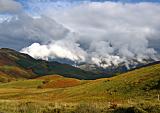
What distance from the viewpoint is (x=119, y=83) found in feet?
306

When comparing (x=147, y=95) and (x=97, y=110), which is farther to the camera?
(x=147, y=95)

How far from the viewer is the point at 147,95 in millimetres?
73250

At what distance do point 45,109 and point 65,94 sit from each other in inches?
2416

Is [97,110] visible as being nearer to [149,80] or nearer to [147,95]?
[147,95]

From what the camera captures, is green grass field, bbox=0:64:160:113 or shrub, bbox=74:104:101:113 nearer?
shrub, bbox=74:104:101:113

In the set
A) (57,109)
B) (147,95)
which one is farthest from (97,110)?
(147,95)

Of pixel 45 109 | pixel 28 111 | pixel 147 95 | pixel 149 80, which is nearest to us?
pixel 28 111

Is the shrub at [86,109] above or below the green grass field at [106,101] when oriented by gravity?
below

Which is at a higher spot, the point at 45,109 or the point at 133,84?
the point at 133,84

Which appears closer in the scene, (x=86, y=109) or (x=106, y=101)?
(x=86, y=109)

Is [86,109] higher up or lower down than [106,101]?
lower down

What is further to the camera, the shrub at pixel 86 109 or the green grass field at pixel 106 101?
the green grass field at pixel 106 101

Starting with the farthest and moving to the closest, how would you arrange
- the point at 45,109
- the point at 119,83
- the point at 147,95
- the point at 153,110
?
the point at 119,83 < the point at 147,95 < the point at 45,109 < the point at 153,110

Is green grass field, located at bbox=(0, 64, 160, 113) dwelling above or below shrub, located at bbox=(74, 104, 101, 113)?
above
